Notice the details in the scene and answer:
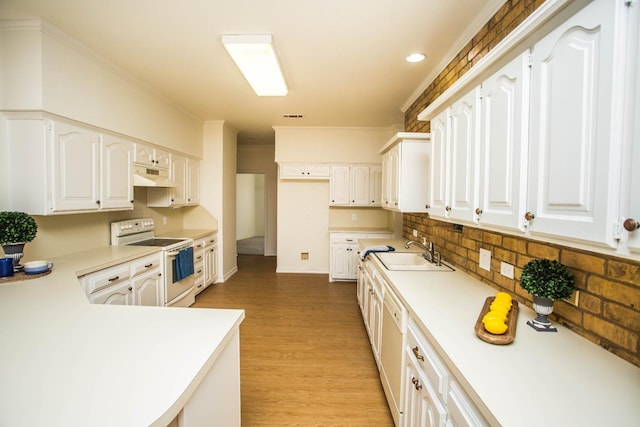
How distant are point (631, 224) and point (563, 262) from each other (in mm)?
682

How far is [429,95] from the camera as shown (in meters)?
2.95

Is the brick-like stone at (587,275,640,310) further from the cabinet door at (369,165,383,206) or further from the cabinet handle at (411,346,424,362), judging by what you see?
the cabinet door at (369,165,383,206)

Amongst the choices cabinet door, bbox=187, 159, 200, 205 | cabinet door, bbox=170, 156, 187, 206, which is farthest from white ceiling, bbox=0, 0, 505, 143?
cabinet door, bbox=187, 159, 200, 205

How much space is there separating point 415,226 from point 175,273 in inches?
118

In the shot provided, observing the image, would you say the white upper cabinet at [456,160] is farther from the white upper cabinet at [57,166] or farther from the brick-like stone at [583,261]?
the white upper cabinet at [57,166]

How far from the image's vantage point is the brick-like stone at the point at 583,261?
107cm

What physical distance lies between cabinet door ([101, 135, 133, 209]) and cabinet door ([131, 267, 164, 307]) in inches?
30.5

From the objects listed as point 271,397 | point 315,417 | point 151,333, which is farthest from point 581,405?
point 271,397

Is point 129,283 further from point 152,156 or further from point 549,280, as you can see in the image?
point 549,280

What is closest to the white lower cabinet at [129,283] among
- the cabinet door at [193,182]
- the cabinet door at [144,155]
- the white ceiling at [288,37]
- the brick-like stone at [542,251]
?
the cabinet door at [144,155]

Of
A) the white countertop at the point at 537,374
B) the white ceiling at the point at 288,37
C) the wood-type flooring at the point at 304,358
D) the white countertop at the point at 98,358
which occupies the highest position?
the white ceiling at the point at 288,37

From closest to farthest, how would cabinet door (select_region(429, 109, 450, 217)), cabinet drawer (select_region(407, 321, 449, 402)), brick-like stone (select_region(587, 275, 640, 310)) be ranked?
brick-like stone (select_region(587, 275, 640, 310)) → cabinet drawer (select_region(407, 321, 449, 402)) → cabinet door (select_region(429, 109, 450, 217))

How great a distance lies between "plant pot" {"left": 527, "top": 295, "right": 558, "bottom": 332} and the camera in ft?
3.89

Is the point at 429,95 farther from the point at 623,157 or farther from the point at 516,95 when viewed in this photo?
the point at 623,157
